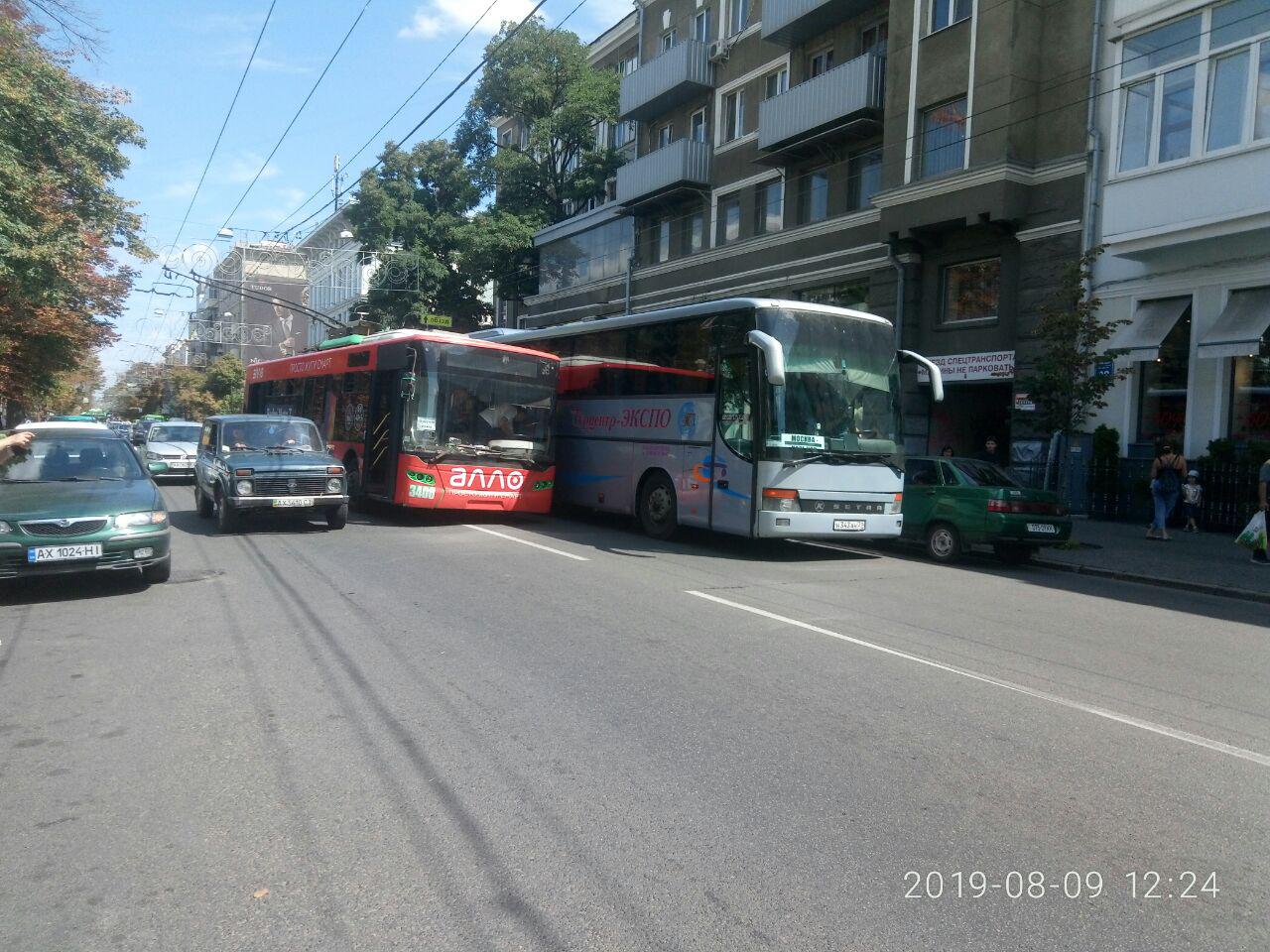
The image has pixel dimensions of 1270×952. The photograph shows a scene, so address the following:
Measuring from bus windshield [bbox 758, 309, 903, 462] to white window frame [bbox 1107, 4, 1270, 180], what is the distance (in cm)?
778

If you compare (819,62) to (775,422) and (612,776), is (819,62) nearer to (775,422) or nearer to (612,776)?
(775,422)

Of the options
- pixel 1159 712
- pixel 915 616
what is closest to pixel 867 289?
pixel 915 616

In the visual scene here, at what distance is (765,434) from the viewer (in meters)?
12.6

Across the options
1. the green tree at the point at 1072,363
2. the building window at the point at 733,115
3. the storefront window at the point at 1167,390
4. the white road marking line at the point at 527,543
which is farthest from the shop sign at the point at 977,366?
the building window at the point at 733,115

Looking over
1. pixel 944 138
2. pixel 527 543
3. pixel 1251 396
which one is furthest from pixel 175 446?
pixel 1251 396

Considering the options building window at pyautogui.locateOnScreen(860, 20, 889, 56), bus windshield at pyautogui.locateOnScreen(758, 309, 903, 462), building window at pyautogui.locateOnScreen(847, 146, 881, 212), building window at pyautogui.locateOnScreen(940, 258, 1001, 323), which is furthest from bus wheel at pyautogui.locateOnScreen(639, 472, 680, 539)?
building window at pyautogui.locateOnScreen(860, 20, 889, 56)

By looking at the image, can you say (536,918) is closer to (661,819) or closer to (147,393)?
(661,819)

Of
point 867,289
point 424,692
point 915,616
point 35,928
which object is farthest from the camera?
point 867,289

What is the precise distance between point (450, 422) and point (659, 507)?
3.61 meters

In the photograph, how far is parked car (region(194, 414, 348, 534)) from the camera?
13.8 meters

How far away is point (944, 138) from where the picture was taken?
2155 centimetres

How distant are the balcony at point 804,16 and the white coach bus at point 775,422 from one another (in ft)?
46.7

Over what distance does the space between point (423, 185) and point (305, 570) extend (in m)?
34.2

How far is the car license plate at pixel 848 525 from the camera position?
12.8m
